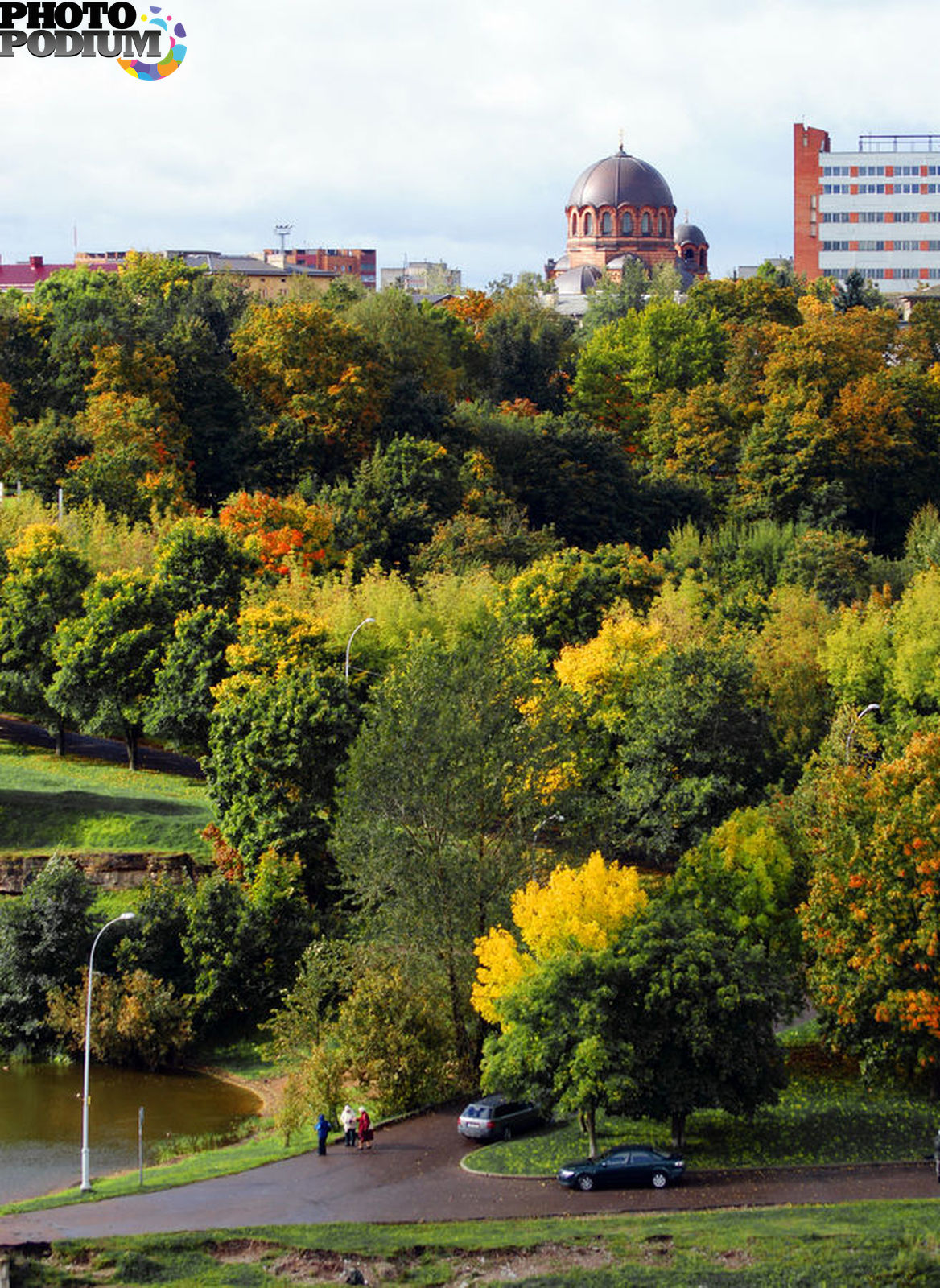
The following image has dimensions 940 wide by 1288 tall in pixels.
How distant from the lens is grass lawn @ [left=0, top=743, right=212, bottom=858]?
2138 inches

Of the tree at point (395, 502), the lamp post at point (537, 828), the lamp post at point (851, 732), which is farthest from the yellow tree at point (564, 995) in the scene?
the tree at point (395, 502)

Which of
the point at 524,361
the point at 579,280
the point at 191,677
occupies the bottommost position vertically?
the point at 191,677

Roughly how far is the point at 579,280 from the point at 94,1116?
456ft

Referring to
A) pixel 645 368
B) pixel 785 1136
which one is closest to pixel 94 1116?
pixel 785 1136

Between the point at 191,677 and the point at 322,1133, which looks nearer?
the point at 322,1133

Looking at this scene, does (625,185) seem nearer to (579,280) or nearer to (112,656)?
(579,280)

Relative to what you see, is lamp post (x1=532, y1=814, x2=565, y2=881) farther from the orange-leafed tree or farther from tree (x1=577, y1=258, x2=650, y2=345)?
tree (x1=577, y1=258, x2=650, y2=345)

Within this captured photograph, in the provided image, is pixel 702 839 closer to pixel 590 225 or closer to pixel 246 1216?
pixel 246 1216

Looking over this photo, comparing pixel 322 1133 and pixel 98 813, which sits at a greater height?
pixel 98 813

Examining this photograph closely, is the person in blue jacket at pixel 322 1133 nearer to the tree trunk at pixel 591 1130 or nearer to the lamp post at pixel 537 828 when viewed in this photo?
the tree trunk at pixel 591 1130

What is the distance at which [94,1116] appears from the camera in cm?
4328

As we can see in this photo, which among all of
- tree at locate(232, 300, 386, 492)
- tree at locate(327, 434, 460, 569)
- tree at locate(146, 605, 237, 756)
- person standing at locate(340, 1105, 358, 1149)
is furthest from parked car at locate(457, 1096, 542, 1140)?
tree at locate(232, 300, 386, 492)

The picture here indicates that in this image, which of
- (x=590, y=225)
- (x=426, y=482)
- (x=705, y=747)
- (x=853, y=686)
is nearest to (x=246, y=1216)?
(x=705, y=747)

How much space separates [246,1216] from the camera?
33.1 metres
